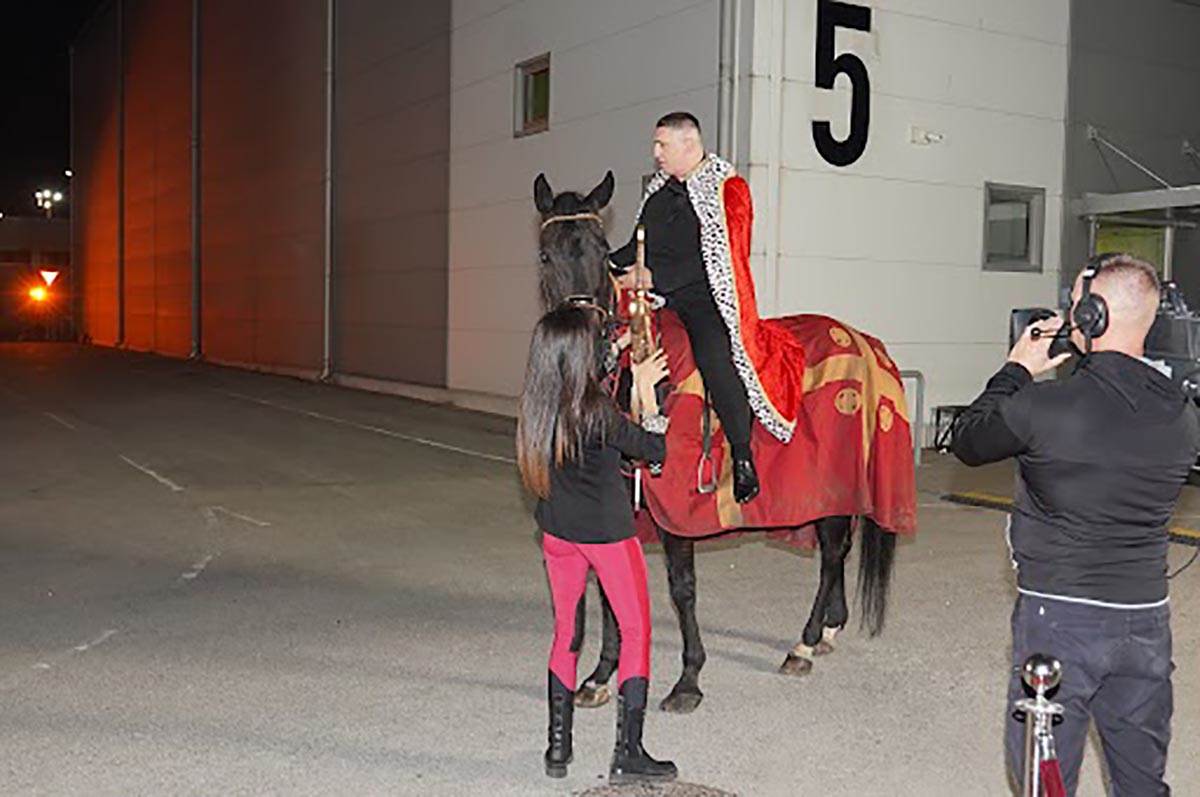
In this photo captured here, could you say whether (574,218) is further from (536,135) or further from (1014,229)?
(536,135)

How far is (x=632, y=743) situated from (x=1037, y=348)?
1944 mm

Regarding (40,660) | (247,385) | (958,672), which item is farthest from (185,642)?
(247,385)

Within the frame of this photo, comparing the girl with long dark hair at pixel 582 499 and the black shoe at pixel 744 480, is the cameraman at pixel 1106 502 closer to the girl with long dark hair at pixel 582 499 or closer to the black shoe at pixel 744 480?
the girl with long dark hair at pixel 582 499

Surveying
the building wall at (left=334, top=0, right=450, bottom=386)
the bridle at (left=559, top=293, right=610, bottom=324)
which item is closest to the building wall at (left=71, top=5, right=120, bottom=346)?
the building wall at (left=334, top=0, right=450, bottom=386)

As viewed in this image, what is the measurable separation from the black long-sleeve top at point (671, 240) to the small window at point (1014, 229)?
10302 mm

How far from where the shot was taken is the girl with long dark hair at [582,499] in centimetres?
390

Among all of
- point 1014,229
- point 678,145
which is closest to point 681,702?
point 678,145

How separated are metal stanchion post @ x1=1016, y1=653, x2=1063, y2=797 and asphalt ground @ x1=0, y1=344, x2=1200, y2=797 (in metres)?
1.59

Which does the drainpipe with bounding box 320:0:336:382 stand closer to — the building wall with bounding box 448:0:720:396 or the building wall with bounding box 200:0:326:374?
the building wall with bounding box 200:0:326:374

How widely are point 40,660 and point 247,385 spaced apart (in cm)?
1759

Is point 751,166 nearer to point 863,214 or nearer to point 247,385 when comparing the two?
point 863,214

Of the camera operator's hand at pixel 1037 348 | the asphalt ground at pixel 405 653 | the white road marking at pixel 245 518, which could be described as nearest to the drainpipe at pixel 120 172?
the asphalt ground at pixel 405 653

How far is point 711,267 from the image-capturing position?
4785 mm

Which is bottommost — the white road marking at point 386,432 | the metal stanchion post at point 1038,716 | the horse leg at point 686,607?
the white road marking at point 386,432
